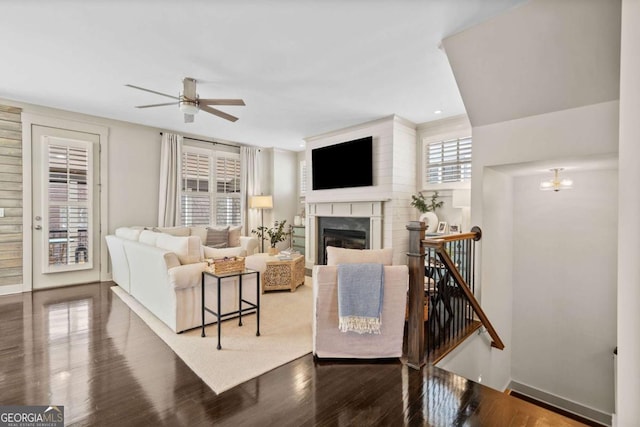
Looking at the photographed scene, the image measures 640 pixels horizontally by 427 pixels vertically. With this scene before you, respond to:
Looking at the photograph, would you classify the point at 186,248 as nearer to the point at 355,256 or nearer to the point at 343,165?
the point at 355,256

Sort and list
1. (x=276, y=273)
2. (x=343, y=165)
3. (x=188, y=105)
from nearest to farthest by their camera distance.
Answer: (x=188, y=105)
(x=276, y=273)
(x=343, y=165)

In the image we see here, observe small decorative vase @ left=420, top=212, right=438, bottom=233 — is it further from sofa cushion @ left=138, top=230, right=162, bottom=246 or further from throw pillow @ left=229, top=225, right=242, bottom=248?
sofa cushion @ left=138, top=230, right=162, bottom=246

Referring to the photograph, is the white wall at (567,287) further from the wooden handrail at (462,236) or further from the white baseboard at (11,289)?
the white baseboard at (11,289)

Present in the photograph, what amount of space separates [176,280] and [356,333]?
5.90 ft

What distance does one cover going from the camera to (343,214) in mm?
5738

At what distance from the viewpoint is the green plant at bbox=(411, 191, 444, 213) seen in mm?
5078

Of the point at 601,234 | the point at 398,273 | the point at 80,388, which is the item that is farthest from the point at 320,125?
the point at 80,388

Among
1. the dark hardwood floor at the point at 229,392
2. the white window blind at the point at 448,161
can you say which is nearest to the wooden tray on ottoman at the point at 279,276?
the dark hardwood floor at the point at 229,392

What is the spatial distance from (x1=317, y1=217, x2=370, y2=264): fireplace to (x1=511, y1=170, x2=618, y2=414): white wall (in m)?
2.34

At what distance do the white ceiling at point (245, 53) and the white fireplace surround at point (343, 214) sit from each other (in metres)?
1.62

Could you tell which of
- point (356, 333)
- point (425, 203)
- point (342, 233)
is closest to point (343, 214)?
point (342, 233)

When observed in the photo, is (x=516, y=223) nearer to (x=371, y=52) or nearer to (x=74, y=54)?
(x=371, y=52)

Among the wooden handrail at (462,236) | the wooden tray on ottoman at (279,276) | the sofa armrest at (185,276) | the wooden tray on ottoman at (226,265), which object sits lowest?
the wooden tray on ottoman at (279,276)

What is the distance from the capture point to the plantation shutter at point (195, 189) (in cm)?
615
